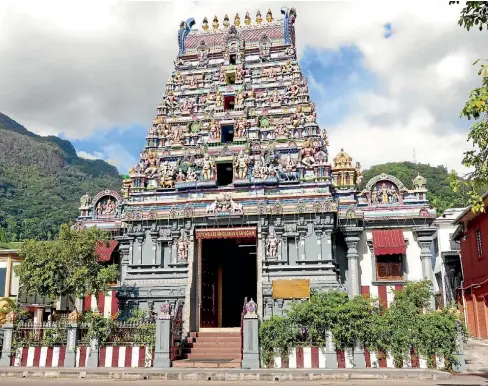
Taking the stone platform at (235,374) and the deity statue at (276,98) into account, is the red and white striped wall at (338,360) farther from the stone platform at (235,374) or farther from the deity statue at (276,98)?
the deity statue at (276,98)

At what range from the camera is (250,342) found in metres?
16.1

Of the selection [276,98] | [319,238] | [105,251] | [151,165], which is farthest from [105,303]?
[276,98]

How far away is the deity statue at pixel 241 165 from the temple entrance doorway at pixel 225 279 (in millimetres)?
3037

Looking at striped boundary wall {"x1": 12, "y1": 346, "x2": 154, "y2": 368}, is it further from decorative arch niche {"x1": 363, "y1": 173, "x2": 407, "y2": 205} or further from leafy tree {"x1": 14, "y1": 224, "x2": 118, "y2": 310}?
decorative arch niche {"x1": 363, "y1": 173, "x2": 407, "y2": 205}

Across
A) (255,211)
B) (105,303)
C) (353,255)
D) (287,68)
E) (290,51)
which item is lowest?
(105,303)

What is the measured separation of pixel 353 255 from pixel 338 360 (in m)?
7.80

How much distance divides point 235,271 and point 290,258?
22.0ft

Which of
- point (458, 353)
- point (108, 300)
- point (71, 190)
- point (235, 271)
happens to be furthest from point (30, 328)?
point (71, 190)

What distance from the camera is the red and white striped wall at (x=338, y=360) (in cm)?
1530

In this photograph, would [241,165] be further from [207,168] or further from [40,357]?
[40,357]

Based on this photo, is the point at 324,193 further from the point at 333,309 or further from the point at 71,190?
the point at 71,190

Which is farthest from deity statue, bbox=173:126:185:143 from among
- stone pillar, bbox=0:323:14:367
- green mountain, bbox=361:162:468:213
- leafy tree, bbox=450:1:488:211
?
green mountain, bbox=361:162:468:213

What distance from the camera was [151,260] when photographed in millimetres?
22562

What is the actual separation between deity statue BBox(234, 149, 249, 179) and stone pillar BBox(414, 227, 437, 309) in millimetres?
8412
